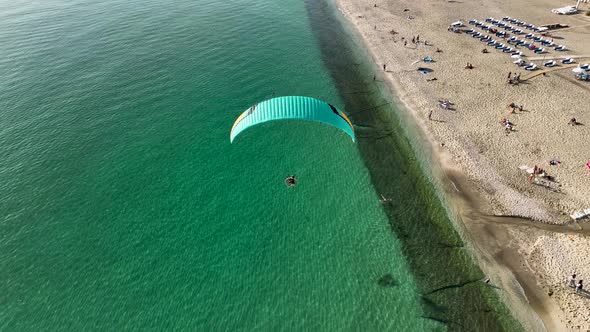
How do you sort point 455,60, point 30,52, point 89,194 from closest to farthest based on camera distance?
point 89,194 < point 455,60 < point 30,52

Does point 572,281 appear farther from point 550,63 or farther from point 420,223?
point 550,63

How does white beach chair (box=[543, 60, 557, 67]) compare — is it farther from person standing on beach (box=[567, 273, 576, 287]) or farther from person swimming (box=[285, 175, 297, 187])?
person swimming (box=[285, 175, 297, 187])

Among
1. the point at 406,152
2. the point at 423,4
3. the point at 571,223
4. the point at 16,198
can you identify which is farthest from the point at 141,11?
the point at 571,223

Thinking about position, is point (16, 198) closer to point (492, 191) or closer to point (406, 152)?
point (406, 152)

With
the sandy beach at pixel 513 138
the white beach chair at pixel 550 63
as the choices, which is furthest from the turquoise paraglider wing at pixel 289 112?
the white beach chair at pixel 550 63

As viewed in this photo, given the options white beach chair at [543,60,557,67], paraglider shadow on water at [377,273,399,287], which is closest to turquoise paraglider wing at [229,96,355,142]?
paraglider shadow on water at [377,273,399,287]

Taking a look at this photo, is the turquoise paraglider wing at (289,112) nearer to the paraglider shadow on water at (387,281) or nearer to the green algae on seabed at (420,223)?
the green algae on seabed at (420,223)

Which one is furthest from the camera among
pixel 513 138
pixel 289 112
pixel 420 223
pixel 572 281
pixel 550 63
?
pixel 550 63

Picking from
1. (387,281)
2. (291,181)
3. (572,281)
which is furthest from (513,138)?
(291,181)
